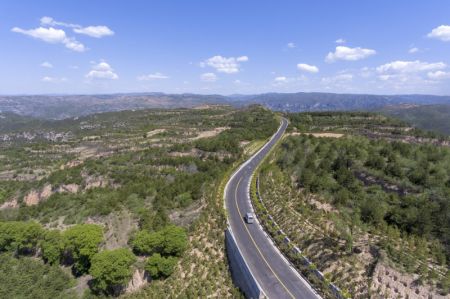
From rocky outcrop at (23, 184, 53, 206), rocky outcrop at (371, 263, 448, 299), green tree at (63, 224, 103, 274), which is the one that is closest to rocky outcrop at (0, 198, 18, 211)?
rocky outcrop at (23, 184, 53, 206)

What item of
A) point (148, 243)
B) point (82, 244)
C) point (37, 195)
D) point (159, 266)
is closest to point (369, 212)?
point (159, 266)

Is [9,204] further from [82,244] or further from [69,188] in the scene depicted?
[82,244]

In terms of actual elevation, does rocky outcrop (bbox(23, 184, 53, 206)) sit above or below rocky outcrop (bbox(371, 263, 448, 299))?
below

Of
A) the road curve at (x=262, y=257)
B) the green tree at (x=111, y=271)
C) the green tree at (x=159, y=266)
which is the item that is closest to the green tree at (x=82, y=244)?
the green tree at (x=111, y=271)

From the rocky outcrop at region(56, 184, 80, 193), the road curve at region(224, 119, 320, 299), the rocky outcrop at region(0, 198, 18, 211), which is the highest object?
the road curve at region(224, 119, 320, 299)

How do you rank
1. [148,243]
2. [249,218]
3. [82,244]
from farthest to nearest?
[249,218] → [82,244] → [148,243]

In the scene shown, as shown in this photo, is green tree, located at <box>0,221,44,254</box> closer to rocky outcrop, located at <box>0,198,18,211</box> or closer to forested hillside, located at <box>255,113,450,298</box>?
rocky outcrop, located at <box>0,198,18,211</box>

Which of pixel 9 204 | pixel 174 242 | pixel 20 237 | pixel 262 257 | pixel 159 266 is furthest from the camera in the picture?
pixel 9 204

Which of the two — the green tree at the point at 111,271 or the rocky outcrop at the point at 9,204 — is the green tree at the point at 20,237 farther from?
the rocky outcrop at the point at 9,204
